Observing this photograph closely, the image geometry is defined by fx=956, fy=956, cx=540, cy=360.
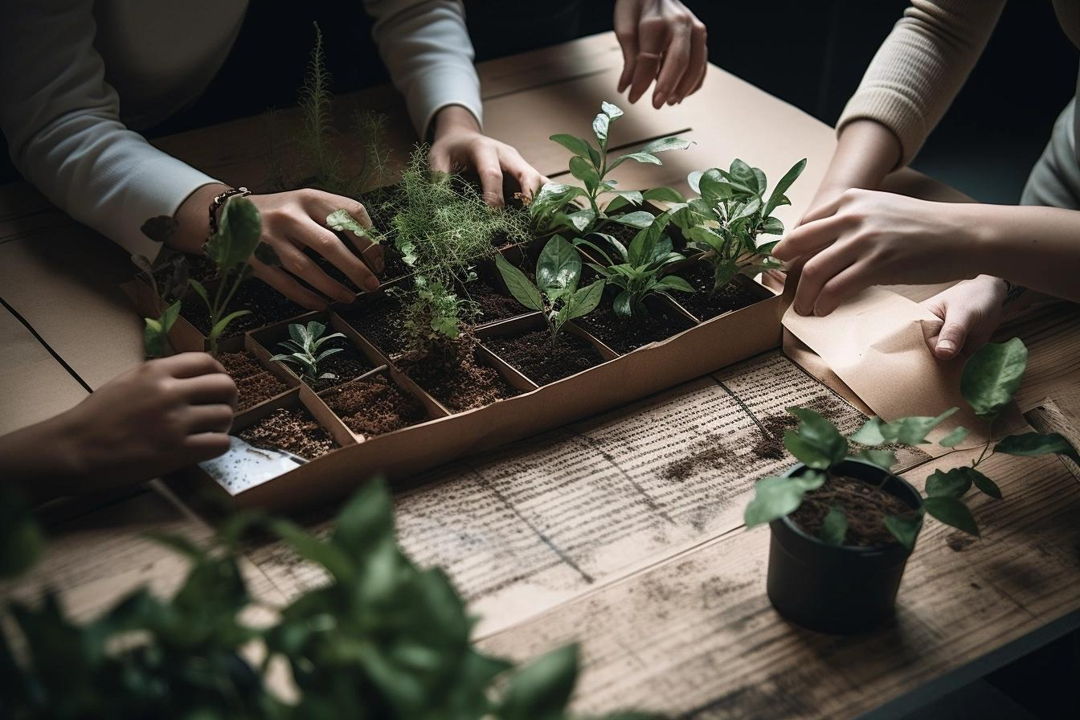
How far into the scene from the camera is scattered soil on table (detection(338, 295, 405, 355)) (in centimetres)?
111

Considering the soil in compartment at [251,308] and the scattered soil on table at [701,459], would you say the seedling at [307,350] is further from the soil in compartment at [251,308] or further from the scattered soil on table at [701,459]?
the scattered soil on table at [701,459]

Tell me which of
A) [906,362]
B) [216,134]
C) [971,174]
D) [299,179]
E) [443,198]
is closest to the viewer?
[906,362]

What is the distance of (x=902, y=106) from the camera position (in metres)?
1.44

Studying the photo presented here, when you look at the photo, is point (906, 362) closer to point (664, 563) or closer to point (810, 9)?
point (664, 563)

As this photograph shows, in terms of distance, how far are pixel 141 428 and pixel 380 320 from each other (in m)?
0.35

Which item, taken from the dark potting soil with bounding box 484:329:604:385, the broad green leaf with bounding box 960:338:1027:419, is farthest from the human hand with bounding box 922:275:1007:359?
the dark potting soil with bounding box 484:329:604:385

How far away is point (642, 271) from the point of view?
1.12m

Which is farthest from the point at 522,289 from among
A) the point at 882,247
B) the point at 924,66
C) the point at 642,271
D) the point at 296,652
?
the point at 924,66

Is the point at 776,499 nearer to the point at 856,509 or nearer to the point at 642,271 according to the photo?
the point at 856,509

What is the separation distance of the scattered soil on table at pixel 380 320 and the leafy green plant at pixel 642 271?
9.4 inches

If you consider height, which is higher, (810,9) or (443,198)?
(443,198)

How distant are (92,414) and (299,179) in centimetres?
61

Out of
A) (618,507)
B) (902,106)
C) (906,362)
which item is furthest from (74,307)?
(902,106)

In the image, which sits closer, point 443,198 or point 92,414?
point 92,414
